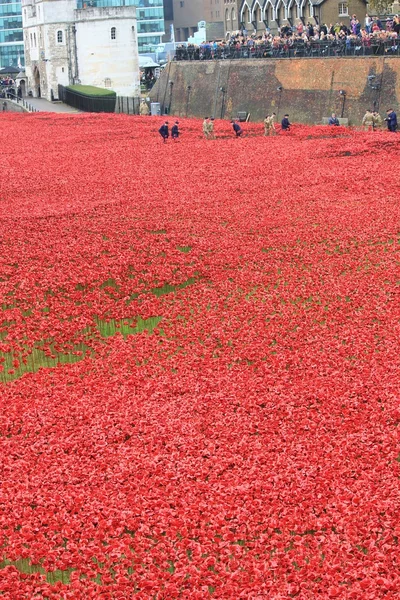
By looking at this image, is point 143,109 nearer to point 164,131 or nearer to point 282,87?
point 282,87

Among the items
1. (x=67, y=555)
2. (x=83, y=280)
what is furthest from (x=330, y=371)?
(x=83, y=280)

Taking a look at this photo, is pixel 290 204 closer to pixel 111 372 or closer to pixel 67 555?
pixel 111 372

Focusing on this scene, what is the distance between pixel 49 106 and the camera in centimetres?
8281

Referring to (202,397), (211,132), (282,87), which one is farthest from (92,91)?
(202,397)

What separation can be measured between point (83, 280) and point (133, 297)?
1.30 metres

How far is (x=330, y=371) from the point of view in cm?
1487

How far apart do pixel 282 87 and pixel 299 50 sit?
2.43 m

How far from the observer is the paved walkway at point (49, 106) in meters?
79.7

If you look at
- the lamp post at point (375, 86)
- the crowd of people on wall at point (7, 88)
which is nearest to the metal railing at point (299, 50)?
the lamp post at point (375, 86)

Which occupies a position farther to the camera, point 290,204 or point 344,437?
point 290,204

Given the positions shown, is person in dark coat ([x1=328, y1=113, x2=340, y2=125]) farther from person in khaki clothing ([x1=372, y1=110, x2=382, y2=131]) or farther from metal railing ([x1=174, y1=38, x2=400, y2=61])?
metal railing ([x1=174, y1=38, x2=400, y2=61])

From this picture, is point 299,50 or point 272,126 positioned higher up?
point 299,50

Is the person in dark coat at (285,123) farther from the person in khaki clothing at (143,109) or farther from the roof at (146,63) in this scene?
the roof at (146,63)

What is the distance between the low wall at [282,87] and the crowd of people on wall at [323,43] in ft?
1.80
